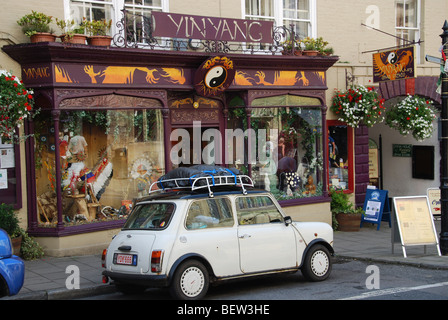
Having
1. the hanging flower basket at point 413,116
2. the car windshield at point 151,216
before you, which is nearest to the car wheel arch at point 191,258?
the car windshield at point 151,216

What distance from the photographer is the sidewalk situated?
915 centimetres

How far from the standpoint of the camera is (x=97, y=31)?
1241 cm

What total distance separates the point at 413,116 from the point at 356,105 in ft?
6.23

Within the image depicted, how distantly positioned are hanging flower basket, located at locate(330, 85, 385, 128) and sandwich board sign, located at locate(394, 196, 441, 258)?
4312 mm

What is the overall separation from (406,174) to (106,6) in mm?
11936

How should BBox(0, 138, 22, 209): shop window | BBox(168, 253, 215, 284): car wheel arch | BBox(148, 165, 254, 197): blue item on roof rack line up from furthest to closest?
BBox(0, 138, 22, 209): shop window, BBox(148, 165, 254, 197): blue item on roof rack, BBox(168, 253, 215, 284): car wheel arch

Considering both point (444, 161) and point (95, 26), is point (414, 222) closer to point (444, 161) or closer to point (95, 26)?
point (444, 161)

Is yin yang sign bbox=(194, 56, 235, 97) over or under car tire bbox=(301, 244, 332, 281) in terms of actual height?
over

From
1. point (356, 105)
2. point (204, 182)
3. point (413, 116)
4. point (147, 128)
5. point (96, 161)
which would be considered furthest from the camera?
point (413, 116)

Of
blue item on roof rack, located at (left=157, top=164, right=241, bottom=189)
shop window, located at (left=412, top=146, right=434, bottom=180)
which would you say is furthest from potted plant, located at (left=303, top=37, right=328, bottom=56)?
blue item on roof rack, located at (left=157, top=164, right=241, bottom=189)

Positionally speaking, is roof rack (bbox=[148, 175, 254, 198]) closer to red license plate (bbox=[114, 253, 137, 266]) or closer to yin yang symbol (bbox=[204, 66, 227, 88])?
red license plate (bbox=[114, 253, 137, 266])

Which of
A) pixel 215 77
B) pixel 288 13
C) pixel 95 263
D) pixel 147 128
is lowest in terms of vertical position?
pixel 95 263

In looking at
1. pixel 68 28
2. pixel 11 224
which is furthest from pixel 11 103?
pixel 68 28

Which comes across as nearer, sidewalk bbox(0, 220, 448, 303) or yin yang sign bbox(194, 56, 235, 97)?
sidewalk bbox(0, 220, 448, 303)
